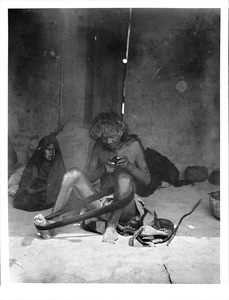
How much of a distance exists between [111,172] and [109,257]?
990mm

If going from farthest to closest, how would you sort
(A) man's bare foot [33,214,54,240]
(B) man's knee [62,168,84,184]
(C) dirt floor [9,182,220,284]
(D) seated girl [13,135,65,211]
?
(D) seated girl [13,135,65,211]
(B) man's knee [62,168,84,184]
(A) man's bare foot [33,214,54,240]
(C) dirt floor [9,182,220,284]

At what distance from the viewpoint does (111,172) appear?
4.74m

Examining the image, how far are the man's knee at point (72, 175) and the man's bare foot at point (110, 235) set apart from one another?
634 millimetres

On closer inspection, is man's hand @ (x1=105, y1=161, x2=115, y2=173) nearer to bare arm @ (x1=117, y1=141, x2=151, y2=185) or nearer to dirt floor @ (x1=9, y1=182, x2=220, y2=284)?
bare arm @ (x1=117, y1=141, x2=151, y2=185)

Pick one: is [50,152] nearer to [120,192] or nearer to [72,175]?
[72,175]

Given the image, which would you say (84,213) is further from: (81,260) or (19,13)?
(19,13)

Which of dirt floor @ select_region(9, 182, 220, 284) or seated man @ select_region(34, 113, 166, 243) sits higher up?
seated man @ select_region(34, 113, 166, 243)

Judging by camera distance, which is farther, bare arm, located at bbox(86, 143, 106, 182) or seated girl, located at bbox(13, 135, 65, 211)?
seated girl, located at bbox(13, 135, 65, 211)

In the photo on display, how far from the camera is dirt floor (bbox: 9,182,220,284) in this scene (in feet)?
13.0

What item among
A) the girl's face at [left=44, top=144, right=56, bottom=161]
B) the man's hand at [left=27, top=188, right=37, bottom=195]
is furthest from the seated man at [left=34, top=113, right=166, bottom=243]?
the man's hand at [left=27, top=188, right=37, bottom=195]

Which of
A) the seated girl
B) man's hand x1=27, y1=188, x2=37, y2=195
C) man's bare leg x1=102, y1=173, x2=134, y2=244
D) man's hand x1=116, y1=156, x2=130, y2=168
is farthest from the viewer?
man's hand x1=27, y1=188, x2=37, y2=195

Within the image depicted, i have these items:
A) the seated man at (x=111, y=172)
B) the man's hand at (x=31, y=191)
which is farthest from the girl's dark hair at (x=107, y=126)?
the man's hand at (x=31, y=191)

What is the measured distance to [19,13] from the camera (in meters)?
4.82
